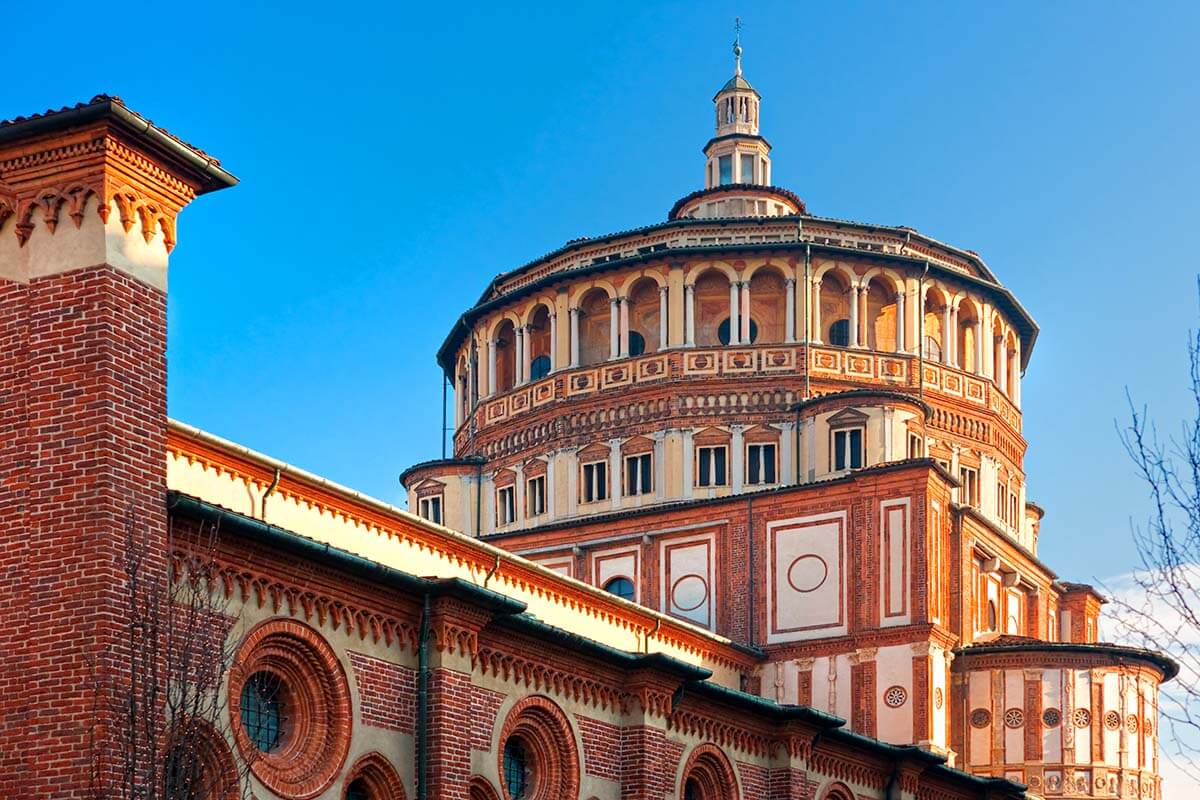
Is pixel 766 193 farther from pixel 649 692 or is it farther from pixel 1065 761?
pixel 649 692

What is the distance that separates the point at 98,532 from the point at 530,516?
114 ft

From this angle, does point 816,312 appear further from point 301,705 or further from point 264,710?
point 264,710

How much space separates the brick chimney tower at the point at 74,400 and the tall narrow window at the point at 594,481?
105 feet

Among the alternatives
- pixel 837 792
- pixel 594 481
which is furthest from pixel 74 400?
pixel 594 481

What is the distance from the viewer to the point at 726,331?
172 ft

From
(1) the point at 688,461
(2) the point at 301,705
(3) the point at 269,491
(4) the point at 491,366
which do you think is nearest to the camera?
(2) the point at 301,705

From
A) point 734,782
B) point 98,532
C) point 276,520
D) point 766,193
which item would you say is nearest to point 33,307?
point 98,532

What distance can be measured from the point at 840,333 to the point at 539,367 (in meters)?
8.91

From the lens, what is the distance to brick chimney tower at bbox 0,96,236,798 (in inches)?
719

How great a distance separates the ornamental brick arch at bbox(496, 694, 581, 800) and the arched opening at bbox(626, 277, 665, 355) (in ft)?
86.6

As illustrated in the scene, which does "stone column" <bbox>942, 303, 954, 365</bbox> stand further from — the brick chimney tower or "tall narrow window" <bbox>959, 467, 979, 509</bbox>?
the brick chimney tower

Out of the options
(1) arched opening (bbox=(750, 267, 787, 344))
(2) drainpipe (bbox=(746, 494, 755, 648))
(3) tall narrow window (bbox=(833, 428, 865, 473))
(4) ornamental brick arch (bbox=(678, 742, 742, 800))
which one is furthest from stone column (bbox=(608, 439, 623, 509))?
(4) ornamental brick arch (bbox=(678, 742, 742, 800))

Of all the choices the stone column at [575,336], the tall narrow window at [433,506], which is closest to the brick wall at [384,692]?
the stone column at [575,336]

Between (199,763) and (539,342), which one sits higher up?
(539,342)
